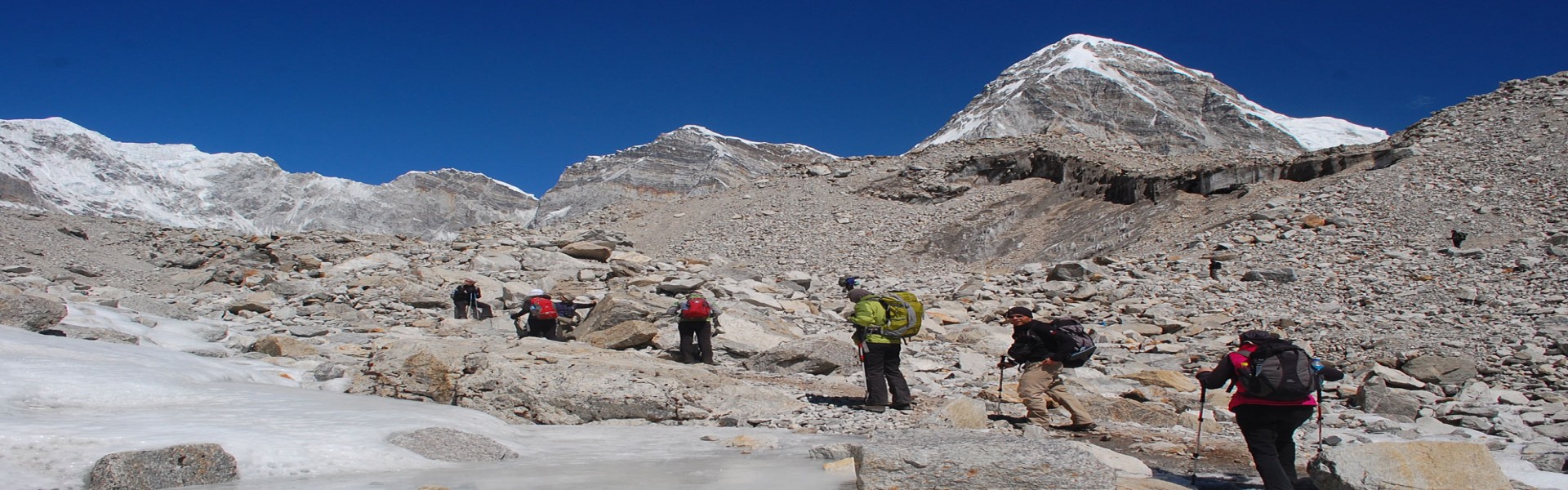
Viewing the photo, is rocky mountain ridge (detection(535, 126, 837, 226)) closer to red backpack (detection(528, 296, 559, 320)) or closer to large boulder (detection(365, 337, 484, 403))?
red backpack (detection(528, 296, 559, 320))

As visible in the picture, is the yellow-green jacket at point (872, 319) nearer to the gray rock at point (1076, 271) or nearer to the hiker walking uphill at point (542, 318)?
the hiker walking uphill at point (542, 318)

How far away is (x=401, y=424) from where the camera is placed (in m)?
6.04

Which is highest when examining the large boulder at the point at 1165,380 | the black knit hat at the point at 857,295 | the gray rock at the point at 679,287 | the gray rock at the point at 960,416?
the gray rock at the point at 679,287

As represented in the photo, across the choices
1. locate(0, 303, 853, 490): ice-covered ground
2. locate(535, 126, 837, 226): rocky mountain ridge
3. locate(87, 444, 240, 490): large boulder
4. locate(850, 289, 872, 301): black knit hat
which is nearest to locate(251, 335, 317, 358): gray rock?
locate(0, 303, 853, 490): ice-covered ground

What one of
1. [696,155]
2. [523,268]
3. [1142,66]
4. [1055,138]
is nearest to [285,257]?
[523,268]

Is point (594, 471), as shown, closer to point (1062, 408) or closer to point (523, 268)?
point (1062, 408)

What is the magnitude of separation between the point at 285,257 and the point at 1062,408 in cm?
1936

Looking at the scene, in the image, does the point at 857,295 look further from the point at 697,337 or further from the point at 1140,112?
the point at 1140,112

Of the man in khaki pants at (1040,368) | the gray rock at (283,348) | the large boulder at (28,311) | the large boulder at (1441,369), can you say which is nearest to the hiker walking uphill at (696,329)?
the man in khaki pants at (1040,368)

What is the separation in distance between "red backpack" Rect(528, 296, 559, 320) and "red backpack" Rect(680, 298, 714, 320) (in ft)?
8.85

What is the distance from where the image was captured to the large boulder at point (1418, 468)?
177 inches

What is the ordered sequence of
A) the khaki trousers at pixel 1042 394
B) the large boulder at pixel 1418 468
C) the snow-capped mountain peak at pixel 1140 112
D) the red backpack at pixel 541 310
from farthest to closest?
1. the snow-capped mountain peak at pixel 1140 112
2. the red backpack at pixel 541 310
3. the khaki trousers at pixel 1042 394
4. the large boulder at pixel 1418 468

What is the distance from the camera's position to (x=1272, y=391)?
16.0ft

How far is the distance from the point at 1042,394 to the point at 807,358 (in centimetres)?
322
